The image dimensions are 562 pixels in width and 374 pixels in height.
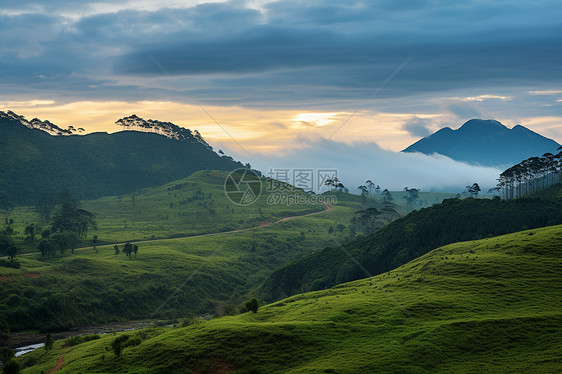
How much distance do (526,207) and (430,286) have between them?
65558 mm

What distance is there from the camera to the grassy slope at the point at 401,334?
143 feet

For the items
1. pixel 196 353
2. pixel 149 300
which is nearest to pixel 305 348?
pixel 196 353

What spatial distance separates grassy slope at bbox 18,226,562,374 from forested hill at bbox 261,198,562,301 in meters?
44.2

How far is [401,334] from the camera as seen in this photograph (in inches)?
1913

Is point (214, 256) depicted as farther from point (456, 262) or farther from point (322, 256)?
point (456, 262)

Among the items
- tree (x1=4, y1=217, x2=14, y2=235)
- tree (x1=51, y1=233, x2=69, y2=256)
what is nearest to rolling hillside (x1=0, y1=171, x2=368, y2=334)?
tree (x1=51, y1=233, x2=69, y2=256)

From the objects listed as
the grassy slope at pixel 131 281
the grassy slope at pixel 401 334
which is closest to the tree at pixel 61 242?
the grassy slope at pixel 131 281

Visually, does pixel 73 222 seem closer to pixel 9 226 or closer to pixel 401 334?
pixel 9 226

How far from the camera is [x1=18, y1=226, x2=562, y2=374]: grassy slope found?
1713 inches

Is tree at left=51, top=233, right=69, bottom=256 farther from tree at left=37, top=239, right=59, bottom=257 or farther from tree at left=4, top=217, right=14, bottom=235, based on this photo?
tree at left=4, top=217, right=14, bottom=235

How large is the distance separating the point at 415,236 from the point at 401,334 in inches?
2862

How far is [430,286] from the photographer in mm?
63781

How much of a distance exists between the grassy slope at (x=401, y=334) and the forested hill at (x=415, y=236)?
44.2 meters

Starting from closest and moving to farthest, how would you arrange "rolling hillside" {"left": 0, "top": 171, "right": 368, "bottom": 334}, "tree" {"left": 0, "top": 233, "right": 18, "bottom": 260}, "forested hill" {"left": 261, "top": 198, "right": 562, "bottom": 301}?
"rolling hillside" {"left": 0, "top": 171, "right": 368, "bottom": 334} → "forested hill" {"left": 261, "top": 198, "right": 562, "bottom": 301} → "tree" {"left": 0, "top": 233, "right": 18, "bottom": 260}
